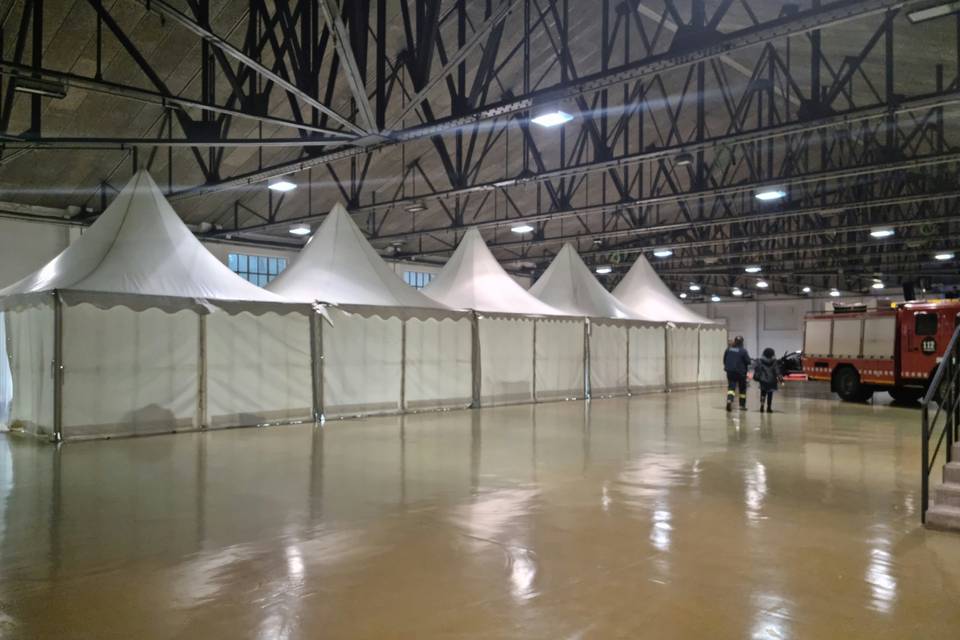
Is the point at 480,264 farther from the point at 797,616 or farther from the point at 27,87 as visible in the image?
the point at 797,616

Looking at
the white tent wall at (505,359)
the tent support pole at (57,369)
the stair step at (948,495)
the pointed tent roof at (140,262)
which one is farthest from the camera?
the white tent wall at (505,359)

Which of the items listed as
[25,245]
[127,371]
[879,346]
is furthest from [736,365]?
[25,245]

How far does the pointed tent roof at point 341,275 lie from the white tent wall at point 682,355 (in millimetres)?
9309

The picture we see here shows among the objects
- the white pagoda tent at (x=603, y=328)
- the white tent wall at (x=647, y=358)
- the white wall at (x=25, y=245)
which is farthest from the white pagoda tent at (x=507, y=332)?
the white wall at (x=25, y=245)

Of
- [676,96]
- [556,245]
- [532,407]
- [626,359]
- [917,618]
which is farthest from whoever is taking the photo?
[556,245]

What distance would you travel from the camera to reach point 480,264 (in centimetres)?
1695

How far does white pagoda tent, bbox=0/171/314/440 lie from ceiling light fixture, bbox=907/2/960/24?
10.5 meters

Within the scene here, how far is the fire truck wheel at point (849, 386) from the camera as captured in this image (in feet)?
58.6

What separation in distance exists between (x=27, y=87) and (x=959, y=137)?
21.1m

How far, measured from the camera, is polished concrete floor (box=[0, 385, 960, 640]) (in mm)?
3729

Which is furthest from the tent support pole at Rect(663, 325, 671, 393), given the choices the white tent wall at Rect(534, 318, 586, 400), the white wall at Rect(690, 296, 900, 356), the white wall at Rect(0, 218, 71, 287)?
the white wall at Rect(690, 296, 900, 356)

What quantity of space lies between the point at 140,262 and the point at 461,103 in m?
5.79

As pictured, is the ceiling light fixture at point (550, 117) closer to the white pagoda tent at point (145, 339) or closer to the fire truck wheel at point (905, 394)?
the white pagoda tent at point (145, 339)

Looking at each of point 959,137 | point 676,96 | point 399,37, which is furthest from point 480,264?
point 959,137
